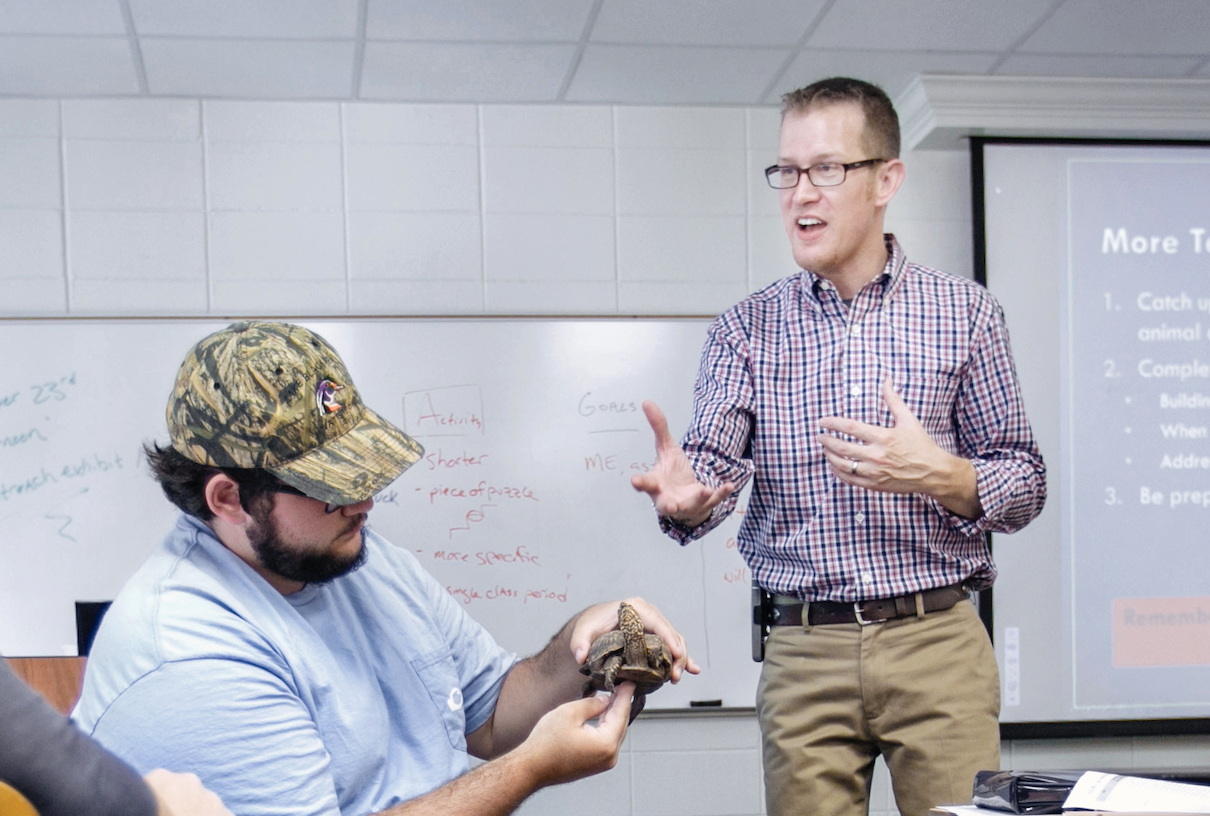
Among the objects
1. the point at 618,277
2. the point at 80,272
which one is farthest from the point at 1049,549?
the point at 80,272

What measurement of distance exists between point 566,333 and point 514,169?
0.53m

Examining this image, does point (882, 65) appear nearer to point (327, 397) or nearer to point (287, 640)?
point (327, 397)

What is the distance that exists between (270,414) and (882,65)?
236 centimetres

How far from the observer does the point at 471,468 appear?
298cm

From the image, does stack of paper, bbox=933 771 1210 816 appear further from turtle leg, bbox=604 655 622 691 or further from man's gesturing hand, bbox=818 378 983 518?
man's gesturing hand, bbox=818 378 983 518

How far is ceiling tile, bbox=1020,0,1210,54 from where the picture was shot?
254 centimetres

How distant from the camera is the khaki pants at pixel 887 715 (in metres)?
1.56

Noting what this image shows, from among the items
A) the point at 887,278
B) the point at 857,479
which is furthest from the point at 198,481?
the point at 887,278

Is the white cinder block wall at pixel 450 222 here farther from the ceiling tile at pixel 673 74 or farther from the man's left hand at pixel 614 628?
the man's left hand at pixel 614 628

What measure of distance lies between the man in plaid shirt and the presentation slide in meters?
1.44

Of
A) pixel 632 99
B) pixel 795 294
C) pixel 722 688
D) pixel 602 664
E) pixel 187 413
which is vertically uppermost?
pixel 632 99

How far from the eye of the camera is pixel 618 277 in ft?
10.1

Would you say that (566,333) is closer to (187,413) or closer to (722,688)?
(722,688)

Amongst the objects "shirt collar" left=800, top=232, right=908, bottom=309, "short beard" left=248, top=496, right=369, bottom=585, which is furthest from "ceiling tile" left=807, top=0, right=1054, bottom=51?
"short beard" left=248, top=496, right=369, bottom=585
